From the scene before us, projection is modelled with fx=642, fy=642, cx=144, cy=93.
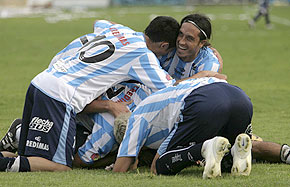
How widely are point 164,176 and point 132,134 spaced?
1.77ft

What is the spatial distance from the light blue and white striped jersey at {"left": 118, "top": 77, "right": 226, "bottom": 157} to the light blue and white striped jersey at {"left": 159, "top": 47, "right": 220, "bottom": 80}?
137cm

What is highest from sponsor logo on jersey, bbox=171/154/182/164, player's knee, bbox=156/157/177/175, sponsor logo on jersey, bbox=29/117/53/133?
sponsor logo on jersey, bbox=171/154/182/164

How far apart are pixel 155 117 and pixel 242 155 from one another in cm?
93

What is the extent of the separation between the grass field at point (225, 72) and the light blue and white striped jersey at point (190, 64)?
129 cm

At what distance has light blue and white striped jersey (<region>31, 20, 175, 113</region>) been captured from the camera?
21.5 feet

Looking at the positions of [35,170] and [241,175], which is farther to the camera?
[35,170]

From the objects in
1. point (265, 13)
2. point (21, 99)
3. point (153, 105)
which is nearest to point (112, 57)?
point (153, 105)

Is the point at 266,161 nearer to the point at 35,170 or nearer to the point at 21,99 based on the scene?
the point at 35,170

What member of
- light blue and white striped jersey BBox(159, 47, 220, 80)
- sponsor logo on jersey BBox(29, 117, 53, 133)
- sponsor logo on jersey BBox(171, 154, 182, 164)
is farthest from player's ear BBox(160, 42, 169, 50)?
sponsor logo on jersey BBox(171, 154, 182, 164)

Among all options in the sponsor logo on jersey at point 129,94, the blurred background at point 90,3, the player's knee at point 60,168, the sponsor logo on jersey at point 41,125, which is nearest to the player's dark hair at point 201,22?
the sponsor logo on jersey at point 129,94

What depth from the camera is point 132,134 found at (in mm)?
6164

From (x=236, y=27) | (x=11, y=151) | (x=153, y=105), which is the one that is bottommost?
(x=236, y=27)

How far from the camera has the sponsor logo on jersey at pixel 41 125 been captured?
6.34m

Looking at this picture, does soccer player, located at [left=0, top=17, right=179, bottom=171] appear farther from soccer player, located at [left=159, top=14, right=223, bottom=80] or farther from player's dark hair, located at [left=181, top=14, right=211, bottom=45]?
player's dark hair, located at [left=181, top=14, right=211, bottom=45]
